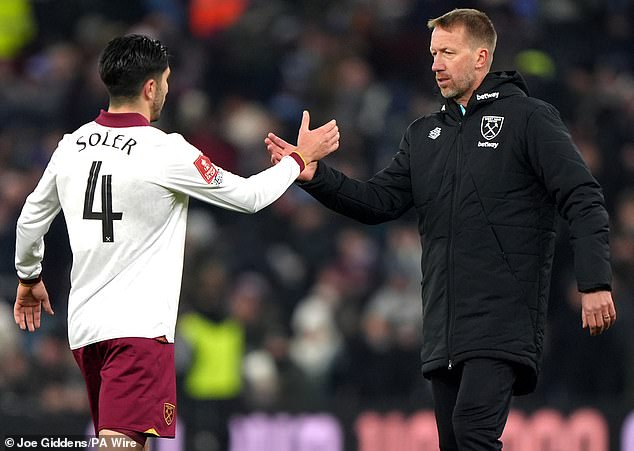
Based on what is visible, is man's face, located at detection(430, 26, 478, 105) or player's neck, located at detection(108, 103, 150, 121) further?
man's face, located at detection(430, 26, 478, 105)

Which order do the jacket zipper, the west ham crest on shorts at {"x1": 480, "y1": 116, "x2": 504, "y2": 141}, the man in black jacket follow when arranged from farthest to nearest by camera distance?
the west ham crest on shorts at {"x1": 480, "y1": 116, "x2": 504, "y2": 141}
the jacket zipper
the man in black jacket

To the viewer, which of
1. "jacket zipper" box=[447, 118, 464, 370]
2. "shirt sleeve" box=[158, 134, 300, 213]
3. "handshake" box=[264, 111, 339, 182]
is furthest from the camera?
"handshake" box=[264, 111, 339, 182]

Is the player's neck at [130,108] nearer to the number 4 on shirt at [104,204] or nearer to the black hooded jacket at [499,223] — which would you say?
the number 4 on shirt at [104,204]

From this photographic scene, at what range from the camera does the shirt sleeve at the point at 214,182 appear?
5285 mm

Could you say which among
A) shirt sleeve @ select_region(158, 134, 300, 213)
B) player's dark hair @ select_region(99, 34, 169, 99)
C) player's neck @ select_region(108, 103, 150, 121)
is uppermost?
player's dark hair @ select_region(99, 34, 169, 99)

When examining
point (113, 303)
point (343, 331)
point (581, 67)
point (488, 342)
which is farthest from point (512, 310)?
point (581, 67)

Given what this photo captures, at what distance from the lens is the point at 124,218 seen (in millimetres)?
5238

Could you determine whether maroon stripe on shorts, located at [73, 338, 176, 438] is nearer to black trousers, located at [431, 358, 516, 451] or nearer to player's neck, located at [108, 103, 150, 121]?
player's neck, located at [108, 103, 150, 121]

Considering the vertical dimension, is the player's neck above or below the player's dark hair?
below

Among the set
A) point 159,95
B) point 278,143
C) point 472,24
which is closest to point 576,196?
point 472,24

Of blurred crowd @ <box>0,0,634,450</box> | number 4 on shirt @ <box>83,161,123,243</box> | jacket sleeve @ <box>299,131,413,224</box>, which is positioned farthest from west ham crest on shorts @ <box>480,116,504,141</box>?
blurred crowd @ <box>0,0,634,450</box>

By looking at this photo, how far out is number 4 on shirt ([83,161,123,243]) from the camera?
524 cm

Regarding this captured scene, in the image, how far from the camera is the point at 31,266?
18.7 feet

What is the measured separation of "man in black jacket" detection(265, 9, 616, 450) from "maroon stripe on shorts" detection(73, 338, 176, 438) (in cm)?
108
